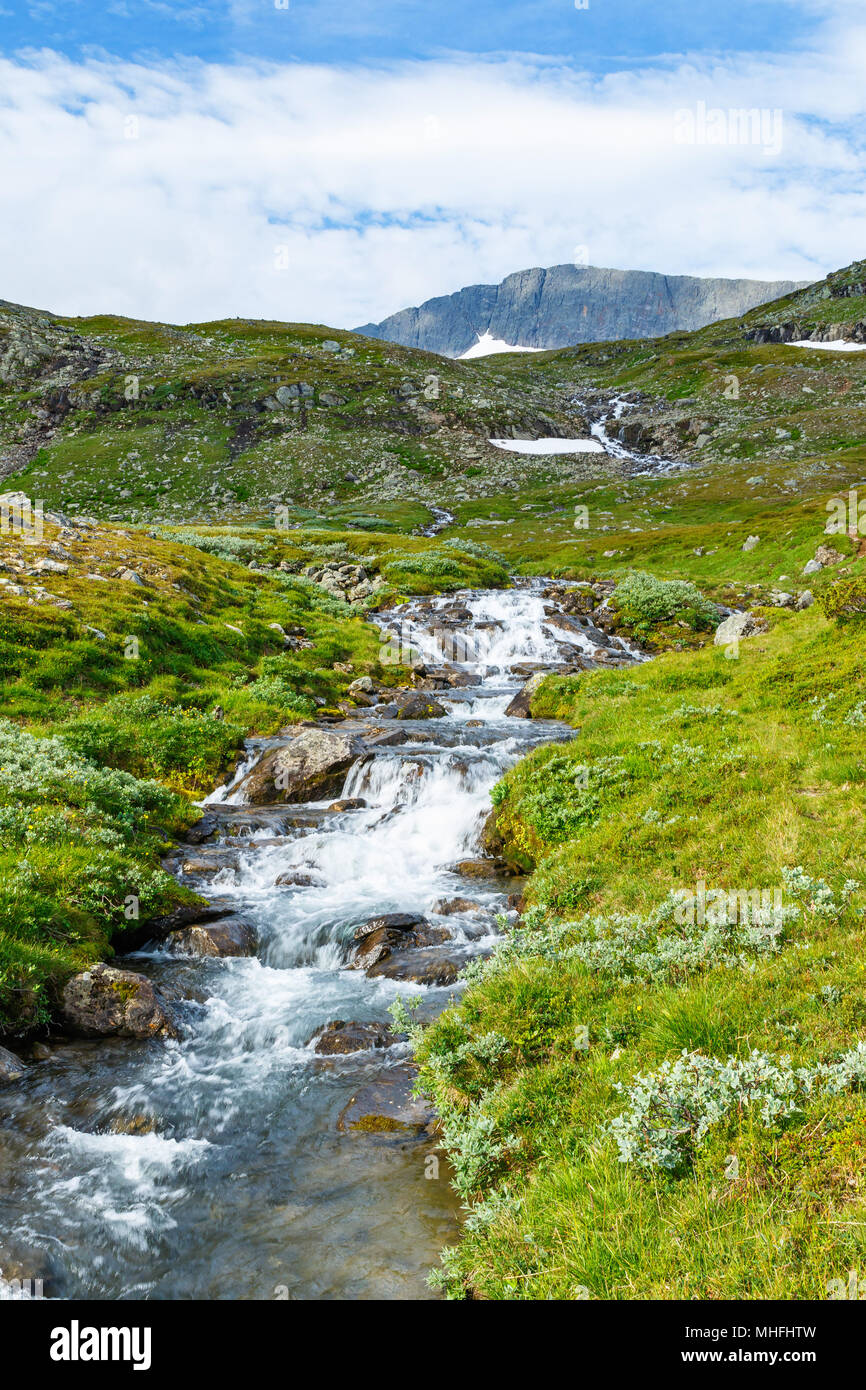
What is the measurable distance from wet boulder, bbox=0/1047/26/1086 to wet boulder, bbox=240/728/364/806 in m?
9.86

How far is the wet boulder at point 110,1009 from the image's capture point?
917 cm

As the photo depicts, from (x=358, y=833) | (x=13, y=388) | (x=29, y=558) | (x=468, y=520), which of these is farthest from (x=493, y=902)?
(x=13, y=388)

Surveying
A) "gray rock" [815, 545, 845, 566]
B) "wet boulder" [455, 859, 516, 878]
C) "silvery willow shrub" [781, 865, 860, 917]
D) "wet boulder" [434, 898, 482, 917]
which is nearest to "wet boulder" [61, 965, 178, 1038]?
"wet boulder" [434, 898, 482, 917]

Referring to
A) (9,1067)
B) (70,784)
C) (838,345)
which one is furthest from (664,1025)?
(838,345)

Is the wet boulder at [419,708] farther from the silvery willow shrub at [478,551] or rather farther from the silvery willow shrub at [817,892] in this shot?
the silvery willow shrub at [478,551]

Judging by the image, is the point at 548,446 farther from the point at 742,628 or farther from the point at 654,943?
the point at 654,943

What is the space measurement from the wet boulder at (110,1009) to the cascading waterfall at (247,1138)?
0.23 meters

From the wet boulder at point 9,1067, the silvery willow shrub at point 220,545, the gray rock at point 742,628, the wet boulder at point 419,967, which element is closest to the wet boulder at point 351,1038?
the wet boulder at point 419,967

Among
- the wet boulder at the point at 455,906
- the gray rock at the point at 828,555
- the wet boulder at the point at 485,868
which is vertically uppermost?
the gray rock at the point at 828,555

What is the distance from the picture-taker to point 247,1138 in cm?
766

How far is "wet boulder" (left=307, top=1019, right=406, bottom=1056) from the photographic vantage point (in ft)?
30.2

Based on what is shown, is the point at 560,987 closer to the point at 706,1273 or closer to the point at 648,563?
the point at 706,1273

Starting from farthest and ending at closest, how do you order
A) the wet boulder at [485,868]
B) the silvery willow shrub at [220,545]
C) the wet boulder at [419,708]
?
the silvery willow shrub at [220,545], the wet boulder at [419,708], the wet boulder at [485,868]

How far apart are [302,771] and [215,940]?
7.42m
